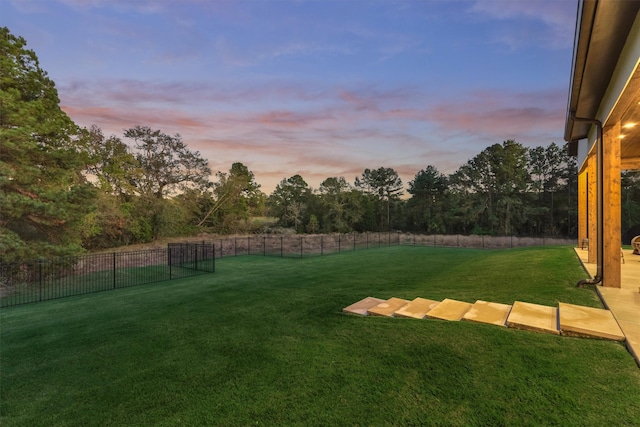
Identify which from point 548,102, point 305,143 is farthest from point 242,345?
point 305,143

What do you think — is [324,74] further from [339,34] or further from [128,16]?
[128,16]

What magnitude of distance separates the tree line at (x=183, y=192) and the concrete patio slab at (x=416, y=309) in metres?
13.3

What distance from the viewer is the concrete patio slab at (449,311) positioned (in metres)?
3.90

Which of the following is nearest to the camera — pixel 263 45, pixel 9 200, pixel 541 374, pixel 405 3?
pixel 541 374

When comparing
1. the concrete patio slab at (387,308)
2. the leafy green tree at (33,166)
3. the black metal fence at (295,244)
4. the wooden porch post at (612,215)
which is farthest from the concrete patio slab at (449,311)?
the black metal fence at (295,244)

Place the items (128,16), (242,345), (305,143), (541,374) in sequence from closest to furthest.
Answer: (541,374) < (242,345) < (128,16) < (305,143)

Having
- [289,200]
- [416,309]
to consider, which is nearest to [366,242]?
[416,309]

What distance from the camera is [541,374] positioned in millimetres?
2400

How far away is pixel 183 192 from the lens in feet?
94.2

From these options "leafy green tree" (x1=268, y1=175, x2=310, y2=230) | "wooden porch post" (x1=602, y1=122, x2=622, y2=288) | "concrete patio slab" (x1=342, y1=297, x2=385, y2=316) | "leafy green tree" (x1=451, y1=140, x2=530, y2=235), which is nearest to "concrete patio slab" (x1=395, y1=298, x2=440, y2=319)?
"concrete patio slab" (x1=342, y1=297, x2=385, y2=316)

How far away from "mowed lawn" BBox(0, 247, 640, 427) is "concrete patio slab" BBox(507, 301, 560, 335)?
0.59ft

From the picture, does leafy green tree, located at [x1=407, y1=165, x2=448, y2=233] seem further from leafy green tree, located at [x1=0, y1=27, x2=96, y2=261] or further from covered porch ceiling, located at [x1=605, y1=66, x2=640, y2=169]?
leafy green tree, located at [x1=0, y1=27, x2=96, y2=261]

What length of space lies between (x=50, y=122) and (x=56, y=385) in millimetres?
13782

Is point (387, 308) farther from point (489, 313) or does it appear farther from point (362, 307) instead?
point (489, 313)
